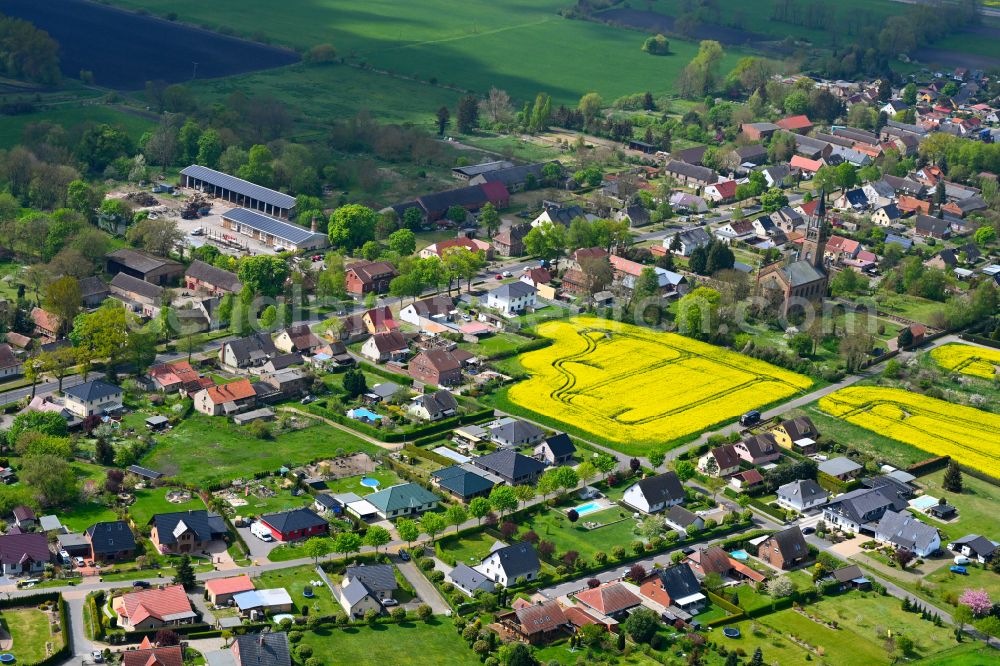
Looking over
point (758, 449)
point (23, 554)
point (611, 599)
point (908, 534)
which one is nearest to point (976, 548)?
point (908, 534)

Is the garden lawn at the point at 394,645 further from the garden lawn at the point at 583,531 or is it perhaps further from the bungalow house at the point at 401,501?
the bungalow house at the point at 401,501

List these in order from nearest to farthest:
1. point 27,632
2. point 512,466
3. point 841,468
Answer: point 27,632 < point 512,466 < point 841,468

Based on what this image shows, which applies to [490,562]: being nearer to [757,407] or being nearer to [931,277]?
[757,407]

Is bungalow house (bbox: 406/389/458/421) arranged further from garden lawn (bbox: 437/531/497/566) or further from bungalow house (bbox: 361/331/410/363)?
garden lawn (bbox: 437/531/497/566)

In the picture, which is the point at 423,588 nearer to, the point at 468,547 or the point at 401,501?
the point at 468,547

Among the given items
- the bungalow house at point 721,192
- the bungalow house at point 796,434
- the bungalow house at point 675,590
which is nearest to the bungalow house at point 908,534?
the bungalow house at point 796,434

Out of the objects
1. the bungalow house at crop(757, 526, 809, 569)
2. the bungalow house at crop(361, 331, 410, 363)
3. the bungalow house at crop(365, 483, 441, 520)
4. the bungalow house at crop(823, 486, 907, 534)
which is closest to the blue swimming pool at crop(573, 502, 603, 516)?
the bungalow house at crop(365, 483, 441, 520)

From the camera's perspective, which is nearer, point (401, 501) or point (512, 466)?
point (401, 501)
